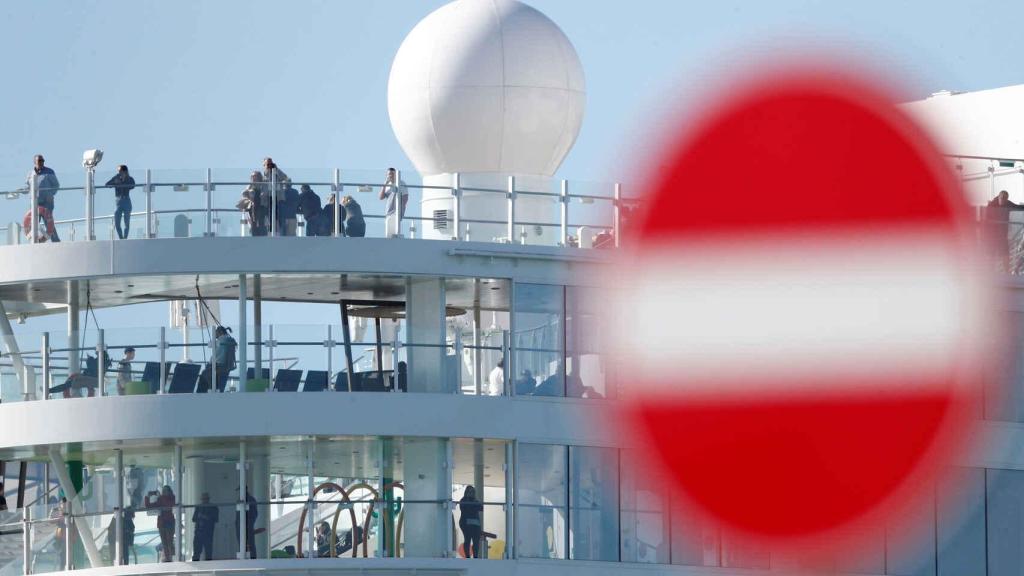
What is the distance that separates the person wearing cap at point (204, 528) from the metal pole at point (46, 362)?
410 cm

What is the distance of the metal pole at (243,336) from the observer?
5638cm

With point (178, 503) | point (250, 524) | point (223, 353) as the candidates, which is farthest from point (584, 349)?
point (178, 503)

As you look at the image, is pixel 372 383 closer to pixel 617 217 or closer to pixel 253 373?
pixel 253 373

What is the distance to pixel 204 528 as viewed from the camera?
5525 centimetres

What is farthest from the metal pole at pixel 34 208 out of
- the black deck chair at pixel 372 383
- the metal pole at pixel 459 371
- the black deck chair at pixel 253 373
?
the metal pole at pixel 459 371

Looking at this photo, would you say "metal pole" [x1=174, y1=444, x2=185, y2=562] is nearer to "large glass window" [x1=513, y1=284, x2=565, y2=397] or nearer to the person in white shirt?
the person in white shirt

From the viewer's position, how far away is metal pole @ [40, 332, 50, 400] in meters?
57.1

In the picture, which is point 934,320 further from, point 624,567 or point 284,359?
point 284,359

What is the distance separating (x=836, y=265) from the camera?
6266 cm

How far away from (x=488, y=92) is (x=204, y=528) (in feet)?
47.9

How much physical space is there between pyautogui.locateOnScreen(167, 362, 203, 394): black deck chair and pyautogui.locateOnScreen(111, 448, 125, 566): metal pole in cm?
184

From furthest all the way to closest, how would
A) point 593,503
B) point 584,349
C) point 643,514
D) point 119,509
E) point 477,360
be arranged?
point 584,349
point 477,360
point 643,514
point 593,503
point 119,509

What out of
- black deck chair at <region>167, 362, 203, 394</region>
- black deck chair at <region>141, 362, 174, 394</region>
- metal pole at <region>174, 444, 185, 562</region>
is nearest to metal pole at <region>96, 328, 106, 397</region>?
black deck chair at <region>141, 362, 174, 394</region>

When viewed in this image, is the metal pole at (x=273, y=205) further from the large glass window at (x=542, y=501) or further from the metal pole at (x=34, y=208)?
the large glass window at (x=542, y=501)
